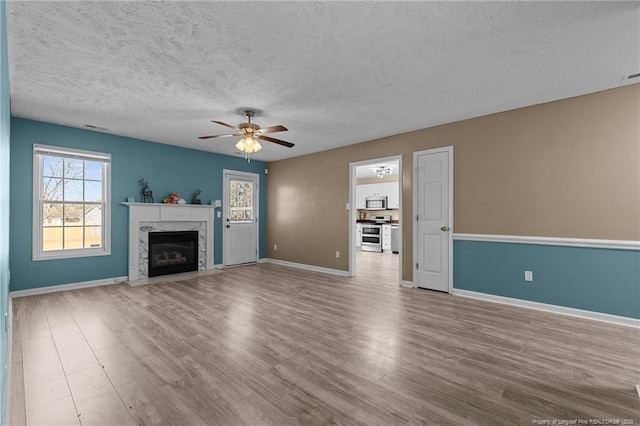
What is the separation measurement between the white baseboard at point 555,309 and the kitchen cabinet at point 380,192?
560 cm

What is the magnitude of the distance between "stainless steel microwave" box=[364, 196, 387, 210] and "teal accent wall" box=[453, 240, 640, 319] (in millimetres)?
5506

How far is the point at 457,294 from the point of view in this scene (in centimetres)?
443

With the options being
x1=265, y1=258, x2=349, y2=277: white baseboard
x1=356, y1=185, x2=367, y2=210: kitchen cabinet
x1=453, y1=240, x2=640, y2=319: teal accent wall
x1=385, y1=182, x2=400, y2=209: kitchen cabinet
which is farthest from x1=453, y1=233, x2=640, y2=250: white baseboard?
x1=356, y1=185, x2=367, y2=210: kitchen cabinet

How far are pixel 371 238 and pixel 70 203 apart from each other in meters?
7.73

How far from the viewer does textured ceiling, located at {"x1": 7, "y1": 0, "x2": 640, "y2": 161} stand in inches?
84.7

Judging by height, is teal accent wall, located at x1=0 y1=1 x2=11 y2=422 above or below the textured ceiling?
below

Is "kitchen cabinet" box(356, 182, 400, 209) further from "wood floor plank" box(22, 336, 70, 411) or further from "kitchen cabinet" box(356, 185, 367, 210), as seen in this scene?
"wood floor plank" box(22, 336, 70, 411)

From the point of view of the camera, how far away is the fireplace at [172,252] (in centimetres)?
571

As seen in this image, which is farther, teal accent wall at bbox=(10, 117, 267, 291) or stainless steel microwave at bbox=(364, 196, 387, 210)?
stainless steel microwave at bbox=(364, 196, 387, 210)

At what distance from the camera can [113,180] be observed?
522cm

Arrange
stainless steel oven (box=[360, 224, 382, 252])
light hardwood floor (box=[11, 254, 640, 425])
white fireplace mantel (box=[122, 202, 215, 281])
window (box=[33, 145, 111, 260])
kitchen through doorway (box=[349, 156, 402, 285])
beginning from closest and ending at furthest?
light hardwood floor (box=[11, 254, 640, 425])
window (box=[33, 145, 111, 260])
white fireplace mantel (box=[122, 202, 215, 281])
kitchen through doorway (box=[349, 156, 402, 285])
stainless steel oven (box=[360, 224, 382, 252])

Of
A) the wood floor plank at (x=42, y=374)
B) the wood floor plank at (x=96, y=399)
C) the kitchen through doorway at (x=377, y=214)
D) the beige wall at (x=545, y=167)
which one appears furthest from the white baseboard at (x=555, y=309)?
the wood floor plank at (x=42, y=374)

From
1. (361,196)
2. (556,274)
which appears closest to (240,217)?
(361,196)

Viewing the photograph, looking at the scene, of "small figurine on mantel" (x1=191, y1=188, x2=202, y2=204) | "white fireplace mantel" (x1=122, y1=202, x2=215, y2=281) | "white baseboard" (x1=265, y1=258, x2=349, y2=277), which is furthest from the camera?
"small figurine on mantel" (x1=191, y1=188, x2=202, y2=204)
